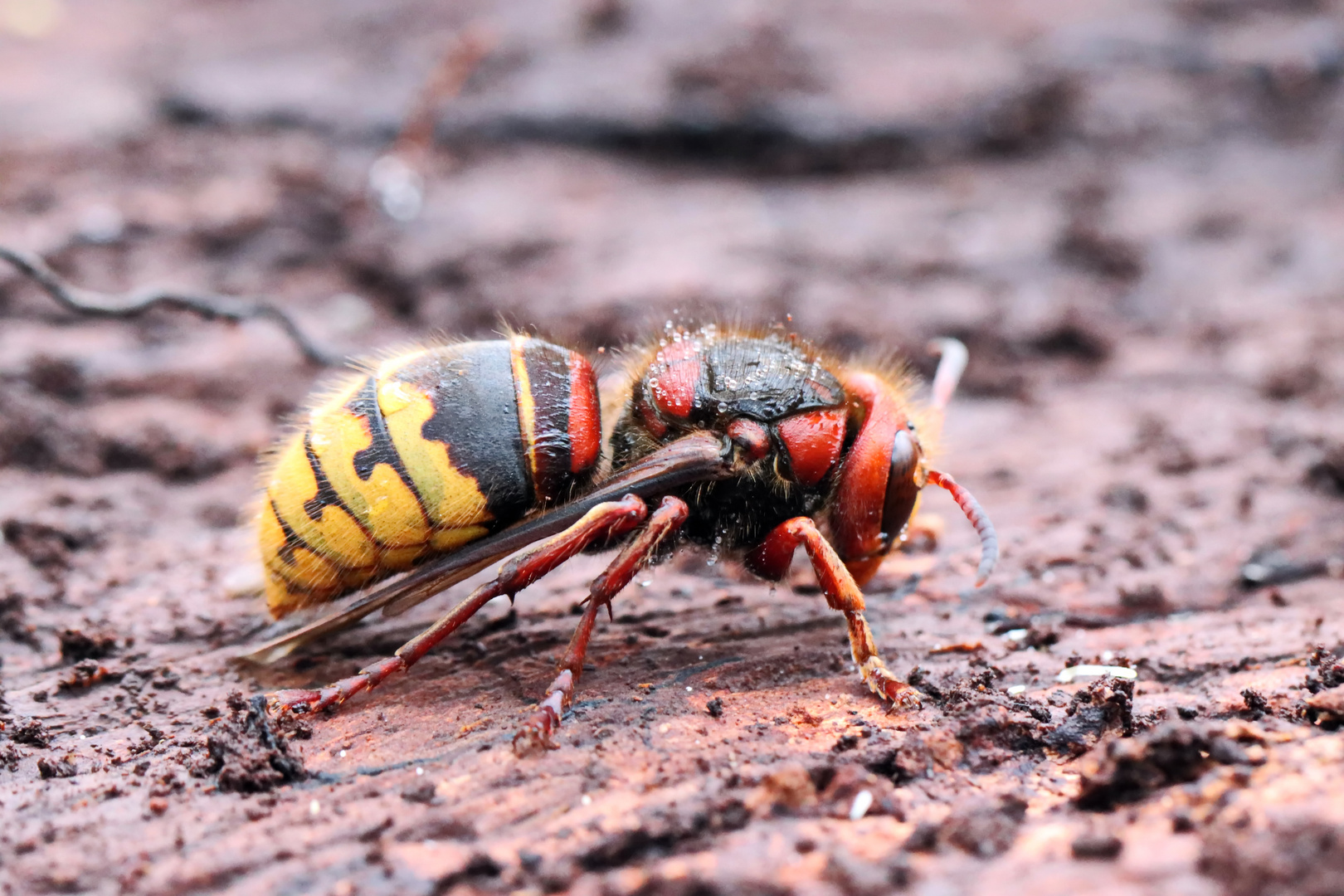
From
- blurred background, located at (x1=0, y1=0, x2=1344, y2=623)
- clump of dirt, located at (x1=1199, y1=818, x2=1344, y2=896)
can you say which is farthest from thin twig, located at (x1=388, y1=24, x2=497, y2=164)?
clump of dirt, located at (x1=1199, y1=818, x2=1344, y2=896)

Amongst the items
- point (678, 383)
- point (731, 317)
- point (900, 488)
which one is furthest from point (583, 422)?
point (900, 488)

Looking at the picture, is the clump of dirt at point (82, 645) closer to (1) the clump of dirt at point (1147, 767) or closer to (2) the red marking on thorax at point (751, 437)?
(2) the red marking on thorax at point (751, 437)

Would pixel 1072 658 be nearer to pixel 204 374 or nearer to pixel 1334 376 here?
pixel 1334 376

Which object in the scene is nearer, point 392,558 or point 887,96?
point 392,558

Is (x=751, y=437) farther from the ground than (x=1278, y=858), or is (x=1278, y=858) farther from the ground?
(x=751, y=437)

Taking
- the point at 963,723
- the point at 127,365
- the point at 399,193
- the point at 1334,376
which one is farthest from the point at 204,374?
the point at 1334,376

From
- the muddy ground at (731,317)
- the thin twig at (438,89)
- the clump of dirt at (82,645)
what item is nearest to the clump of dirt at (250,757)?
the muddy ground at (731,317)

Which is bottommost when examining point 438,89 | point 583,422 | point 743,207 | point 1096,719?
point 1096,719

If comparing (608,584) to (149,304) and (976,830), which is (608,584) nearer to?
(976,830)
